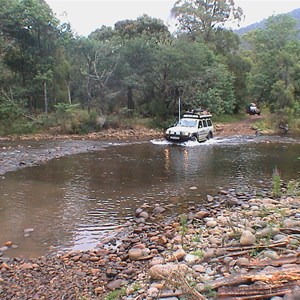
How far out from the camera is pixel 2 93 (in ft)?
92.6

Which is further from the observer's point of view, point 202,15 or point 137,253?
point 202,15

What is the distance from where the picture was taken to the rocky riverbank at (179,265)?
4.82m

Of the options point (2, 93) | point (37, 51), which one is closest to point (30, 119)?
point (2, 93)

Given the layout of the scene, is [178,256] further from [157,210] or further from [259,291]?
[157,210]

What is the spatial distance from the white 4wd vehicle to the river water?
3.72 feet

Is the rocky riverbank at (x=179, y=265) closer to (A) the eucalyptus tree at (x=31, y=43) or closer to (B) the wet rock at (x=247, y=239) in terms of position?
(B) the wet rock at (x=247, y=239)

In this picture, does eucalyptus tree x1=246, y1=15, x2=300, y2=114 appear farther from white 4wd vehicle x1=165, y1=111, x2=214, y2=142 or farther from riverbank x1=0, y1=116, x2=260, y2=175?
white 4wd vehicle x1=165, y1=111, x2=214, y2=142

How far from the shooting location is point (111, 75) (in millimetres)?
30938

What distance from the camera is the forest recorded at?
28125 mm

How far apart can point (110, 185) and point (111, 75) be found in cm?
1952

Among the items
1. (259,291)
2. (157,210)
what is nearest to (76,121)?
(157,210)

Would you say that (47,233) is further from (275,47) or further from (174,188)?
(275,47)

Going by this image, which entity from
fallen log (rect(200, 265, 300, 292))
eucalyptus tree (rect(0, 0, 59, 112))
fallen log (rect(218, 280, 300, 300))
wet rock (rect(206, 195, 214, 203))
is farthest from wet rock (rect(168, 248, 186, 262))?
eucalyptus tree (rect(0, 0, 59, 112))

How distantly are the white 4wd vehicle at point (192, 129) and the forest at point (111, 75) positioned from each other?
19.7 ft
